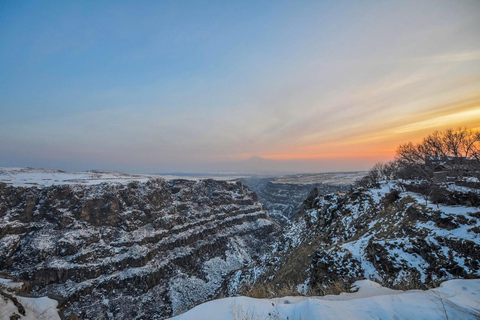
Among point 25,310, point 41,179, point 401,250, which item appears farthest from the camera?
point 41,179

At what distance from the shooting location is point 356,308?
17.8ft

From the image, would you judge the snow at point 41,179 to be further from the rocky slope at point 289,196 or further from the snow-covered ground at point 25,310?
the rocky slope at point 289,196

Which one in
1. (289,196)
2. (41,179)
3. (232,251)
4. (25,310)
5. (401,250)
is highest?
(401,250)

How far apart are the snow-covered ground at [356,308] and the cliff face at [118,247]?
120ft

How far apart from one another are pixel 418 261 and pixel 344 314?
37.9ft

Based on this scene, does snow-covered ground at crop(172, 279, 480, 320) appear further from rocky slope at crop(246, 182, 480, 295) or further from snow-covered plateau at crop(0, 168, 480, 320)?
rocky slope at crop(246, 182, 480, 295)

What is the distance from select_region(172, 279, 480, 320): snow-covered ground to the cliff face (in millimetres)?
36473

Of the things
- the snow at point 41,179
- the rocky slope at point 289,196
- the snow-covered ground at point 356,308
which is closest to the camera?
the snow-covered ground at point 356,308

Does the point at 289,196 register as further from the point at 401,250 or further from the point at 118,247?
the point at 401,250

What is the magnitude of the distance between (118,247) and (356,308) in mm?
56467

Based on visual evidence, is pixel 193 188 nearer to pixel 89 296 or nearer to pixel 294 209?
pixel 89 296

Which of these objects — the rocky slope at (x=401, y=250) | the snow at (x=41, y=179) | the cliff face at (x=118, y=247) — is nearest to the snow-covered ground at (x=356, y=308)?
the rocky slope at (x=401, y=250)

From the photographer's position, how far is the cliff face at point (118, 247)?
37.7 m

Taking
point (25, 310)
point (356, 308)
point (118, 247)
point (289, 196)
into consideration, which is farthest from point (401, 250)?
point (289, 196)
